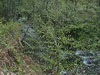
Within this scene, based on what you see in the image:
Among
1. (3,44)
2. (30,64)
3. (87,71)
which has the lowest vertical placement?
(87,71)

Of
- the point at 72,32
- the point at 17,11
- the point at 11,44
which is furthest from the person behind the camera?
the point at 72,32

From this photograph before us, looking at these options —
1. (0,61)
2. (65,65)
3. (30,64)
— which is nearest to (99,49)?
(65,65)

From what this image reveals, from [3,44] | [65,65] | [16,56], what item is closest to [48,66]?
[65,65]

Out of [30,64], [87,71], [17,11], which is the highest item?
[17,11]

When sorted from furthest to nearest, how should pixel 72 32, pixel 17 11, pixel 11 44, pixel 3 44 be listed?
pixel 72 32
pixel 17 11
pixel 11 44
pixel 3 44

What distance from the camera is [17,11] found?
26.8ft

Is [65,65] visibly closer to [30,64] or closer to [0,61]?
[30,64]

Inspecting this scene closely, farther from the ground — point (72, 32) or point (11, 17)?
point (11, 17)

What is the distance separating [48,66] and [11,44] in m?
1.56

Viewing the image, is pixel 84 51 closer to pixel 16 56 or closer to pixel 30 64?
pixel 30 64

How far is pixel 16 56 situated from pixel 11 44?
0.58 metres

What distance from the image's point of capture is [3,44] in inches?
236

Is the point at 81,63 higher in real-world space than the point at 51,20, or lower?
lower

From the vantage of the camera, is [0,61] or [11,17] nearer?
[0,61]
